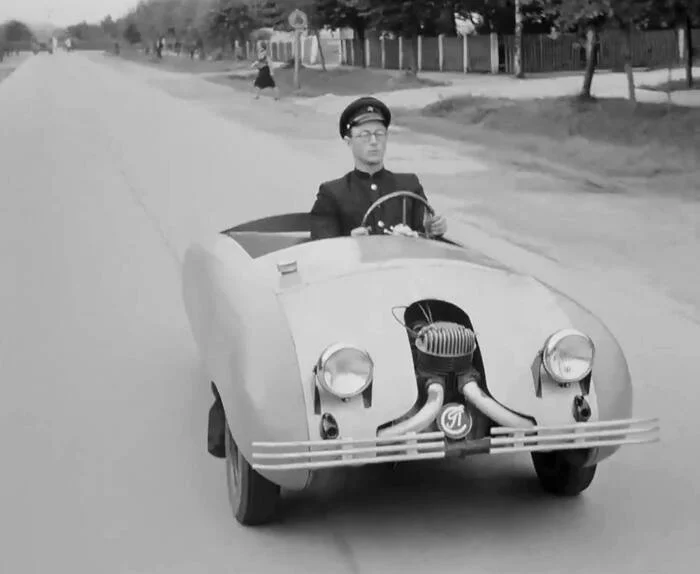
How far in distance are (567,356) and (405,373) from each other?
1.92 feet

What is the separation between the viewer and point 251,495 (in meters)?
5.03

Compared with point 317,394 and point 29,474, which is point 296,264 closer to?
point 317,394

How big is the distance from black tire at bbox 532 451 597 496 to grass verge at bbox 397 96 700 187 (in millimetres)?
11484

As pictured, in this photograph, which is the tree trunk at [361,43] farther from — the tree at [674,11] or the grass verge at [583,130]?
the tree at [674,11]

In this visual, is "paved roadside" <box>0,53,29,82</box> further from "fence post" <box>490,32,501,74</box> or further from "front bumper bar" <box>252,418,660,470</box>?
"front bumper bar" <box>252,418,660,470</box>

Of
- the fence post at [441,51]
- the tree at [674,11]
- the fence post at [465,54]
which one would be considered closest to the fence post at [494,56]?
the fence post at [465,54]

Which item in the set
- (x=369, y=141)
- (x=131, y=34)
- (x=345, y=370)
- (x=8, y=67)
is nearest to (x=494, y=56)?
(x=369, y=141)

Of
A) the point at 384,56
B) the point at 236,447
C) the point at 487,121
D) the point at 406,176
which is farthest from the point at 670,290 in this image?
the point at 384,56

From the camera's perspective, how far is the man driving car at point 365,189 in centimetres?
627

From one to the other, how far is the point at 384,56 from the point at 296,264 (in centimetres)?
5519

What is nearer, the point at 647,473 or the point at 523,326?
the point at 523,326

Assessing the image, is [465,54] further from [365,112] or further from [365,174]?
[365,112]

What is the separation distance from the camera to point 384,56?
2344 inches

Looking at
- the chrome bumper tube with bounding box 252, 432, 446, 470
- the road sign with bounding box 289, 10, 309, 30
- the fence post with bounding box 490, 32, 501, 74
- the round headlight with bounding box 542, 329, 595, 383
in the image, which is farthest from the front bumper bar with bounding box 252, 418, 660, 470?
the fence post with bounding box 490, 32, 501, 74
